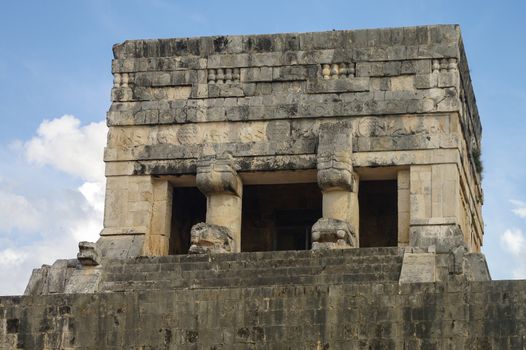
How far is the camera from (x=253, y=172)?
30016 millimetres

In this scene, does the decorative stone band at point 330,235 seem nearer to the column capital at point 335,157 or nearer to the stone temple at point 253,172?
the stone temple at point 253,172

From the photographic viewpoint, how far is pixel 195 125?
99.7ft

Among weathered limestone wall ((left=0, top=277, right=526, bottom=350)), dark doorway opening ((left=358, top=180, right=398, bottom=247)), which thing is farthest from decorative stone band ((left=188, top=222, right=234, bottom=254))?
dark doorway opening ((left=358, top=180, right=398, bottom=247))

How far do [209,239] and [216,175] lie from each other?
176 cm

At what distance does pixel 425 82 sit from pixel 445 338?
25.6 feet

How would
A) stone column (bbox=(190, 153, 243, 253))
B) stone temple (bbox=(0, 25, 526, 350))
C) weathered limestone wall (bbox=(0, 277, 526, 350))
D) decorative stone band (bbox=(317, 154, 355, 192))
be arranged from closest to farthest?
weathered limestone wall (bbox=(0, 277, 526, 350)) → stone temple (bbox=(0, 25, 526, 350)) → decorative stone band (bbox=(317, 154, 355, 192)) → stone column (bbox=(190, 153, 243, 253))

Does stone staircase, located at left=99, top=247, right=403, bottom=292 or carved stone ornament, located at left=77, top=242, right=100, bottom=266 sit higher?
carved stone ornament, located at left=77, top=242, right=100, bottom=266

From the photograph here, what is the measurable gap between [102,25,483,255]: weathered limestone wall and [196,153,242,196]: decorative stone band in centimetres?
26

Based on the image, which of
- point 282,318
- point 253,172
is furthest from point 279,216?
point 282,318

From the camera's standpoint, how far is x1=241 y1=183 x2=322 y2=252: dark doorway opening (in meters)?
33.9

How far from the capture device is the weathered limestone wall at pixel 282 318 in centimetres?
2339

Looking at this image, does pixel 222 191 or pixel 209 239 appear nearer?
pixel 209 239

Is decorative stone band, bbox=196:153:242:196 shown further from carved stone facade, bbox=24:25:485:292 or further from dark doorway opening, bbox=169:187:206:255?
dark doorway opening, bbox=169:187:206:255

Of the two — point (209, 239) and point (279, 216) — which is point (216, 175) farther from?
point (279, 216)
